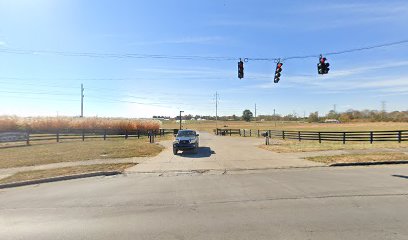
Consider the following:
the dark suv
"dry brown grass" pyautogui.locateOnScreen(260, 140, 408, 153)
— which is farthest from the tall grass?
"dry brown grass" pyautogui.locateOnScreen(260, 140, 408, 153)

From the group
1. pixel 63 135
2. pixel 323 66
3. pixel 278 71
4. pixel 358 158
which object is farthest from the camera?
pixel 63 135

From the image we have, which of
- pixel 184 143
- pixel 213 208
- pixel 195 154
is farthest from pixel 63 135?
pixel 213 208

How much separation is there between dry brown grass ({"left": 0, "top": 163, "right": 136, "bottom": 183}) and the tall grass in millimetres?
31697

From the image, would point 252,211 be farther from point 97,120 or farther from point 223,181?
point 97,120

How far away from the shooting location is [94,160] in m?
15.4

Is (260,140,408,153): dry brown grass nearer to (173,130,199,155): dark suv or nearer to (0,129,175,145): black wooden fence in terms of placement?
(173,130,199,155): dark suv

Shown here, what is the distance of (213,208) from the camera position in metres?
6.61

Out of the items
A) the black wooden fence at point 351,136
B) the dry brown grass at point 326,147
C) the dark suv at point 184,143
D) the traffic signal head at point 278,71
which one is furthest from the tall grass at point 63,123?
the traffic signal head at point 278,71

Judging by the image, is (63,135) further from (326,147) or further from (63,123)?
(326,147)

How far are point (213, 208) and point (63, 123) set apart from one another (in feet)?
141

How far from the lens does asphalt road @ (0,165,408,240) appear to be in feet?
16.9

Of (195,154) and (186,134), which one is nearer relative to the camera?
(195,154)

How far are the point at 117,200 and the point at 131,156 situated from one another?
9.63m

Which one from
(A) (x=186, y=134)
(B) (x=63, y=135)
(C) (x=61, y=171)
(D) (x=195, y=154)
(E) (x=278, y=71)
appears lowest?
(D) (x=195, y=154)
